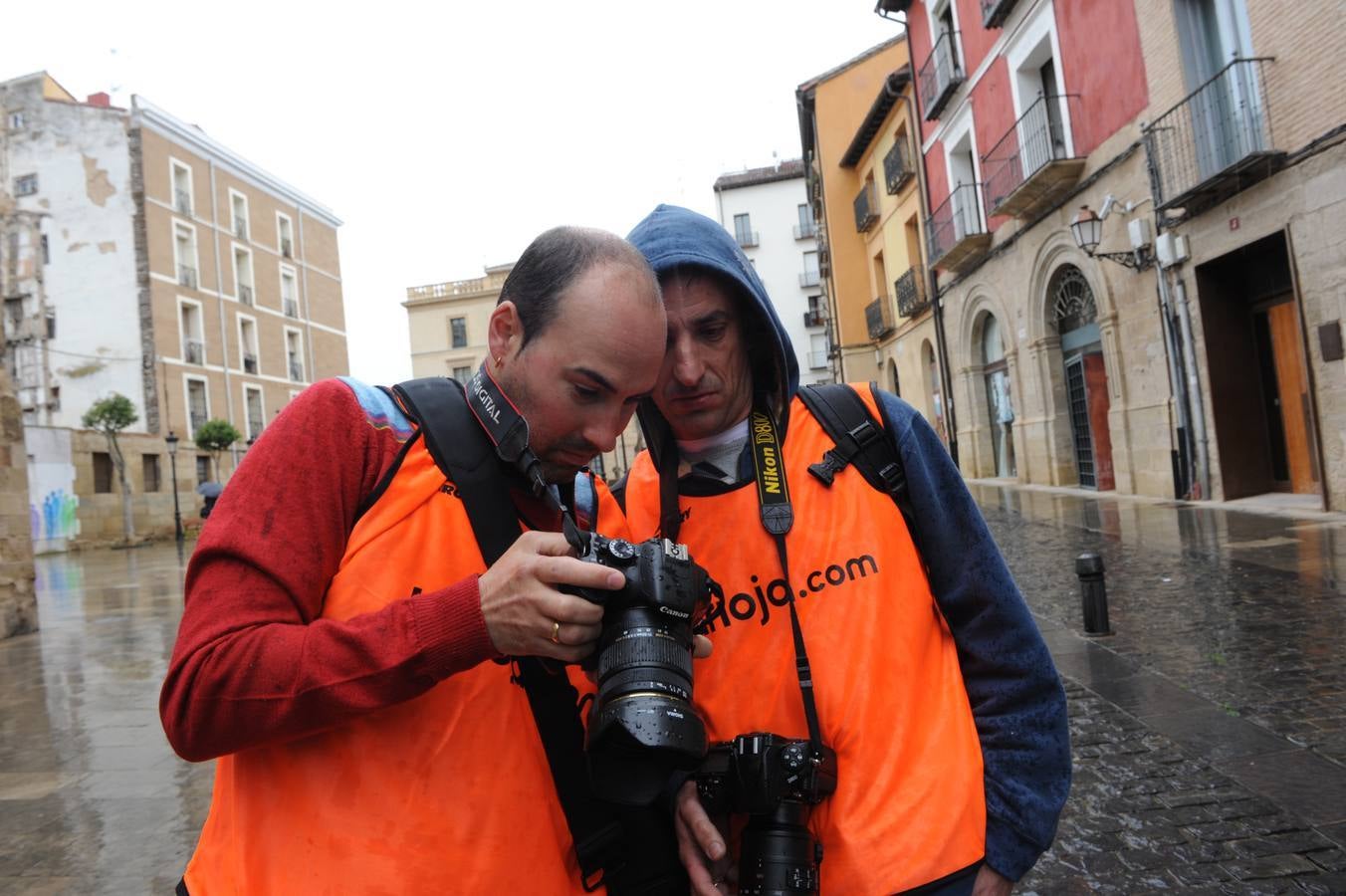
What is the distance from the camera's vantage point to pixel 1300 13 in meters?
9.05

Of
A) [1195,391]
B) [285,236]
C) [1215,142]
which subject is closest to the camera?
[1215,142]

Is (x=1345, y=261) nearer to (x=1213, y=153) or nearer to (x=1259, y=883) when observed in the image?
(x=1213, y=153)

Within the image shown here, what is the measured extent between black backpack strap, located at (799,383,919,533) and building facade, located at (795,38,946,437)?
71.2 ft

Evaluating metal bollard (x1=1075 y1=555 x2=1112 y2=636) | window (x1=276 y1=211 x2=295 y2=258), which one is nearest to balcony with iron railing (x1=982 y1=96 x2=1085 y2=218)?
metal bollard (x1=1075 y1=555 x2=1112 y2=636)

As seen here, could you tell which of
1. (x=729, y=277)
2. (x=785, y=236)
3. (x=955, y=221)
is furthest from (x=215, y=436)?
(x=785, y=236)

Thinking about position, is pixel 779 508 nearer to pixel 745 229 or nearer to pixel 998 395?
pixel 998 395

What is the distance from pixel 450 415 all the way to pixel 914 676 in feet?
2.98

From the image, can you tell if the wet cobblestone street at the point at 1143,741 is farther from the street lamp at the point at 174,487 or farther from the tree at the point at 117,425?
the tree at the point at 117,425

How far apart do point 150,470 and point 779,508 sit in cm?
3183

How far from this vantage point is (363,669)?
111cm

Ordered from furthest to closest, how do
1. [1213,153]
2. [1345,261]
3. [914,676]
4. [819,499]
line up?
1. [1213,153]
2. [1345,261]
3. [819,499]
4. [914,676]

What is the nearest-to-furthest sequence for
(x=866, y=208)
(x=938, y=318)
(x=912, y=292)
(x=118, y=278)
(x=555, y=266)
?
(x=555, y=266)
(x=938, y=318)
(x=912, y=292)
(x=866, y=208)
(x=118, y=278)

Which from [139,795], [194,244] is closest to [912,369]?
[139,795]

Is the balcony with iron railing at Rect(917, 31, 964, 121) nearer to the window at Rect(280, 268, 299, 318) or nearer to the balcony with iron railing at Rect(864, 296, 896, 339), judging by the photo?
the balcony with iron railing at Rect(864, 296, 896, 339)
